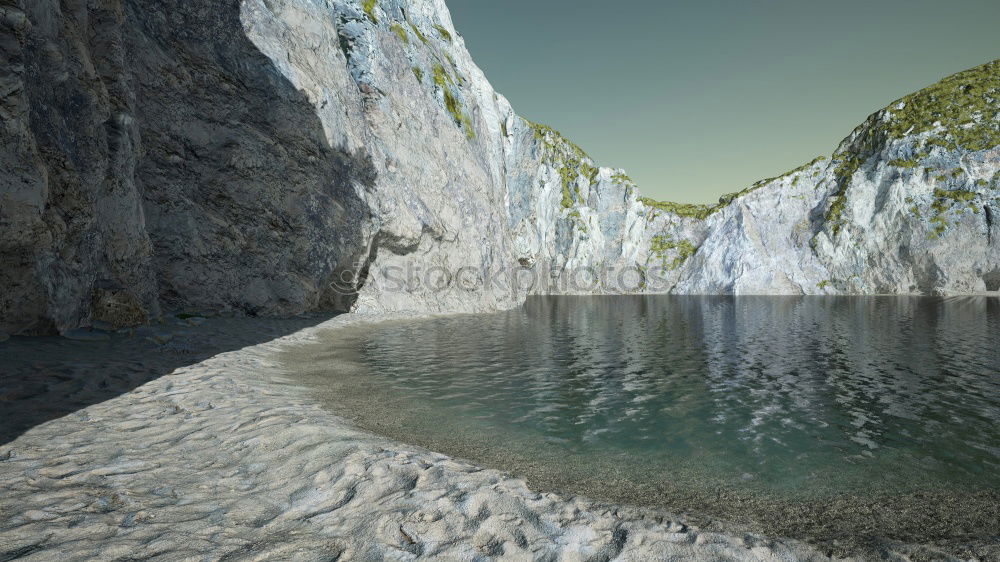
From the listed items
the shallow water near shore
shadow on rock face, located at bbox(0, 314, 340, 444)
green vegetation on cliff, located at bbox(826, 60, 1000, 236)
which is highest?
green vegetation on cliff, located at bbox(826, 60, 1000, 236)

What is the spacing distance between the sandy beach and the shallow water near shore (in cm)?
126

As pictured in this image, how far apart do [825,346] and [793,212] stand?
3596 inches

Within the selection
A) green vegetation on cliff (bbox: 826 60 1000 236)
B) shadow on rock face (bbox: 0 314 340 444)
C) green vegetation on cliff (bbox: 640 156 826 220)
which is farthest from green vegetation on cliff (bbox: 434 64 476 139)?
green vegetation on cliff (bbox: 826 60 1000 236)

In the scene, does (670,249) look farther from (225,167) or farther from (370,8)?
(225,167)

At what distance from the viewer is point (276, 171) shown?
2756cm

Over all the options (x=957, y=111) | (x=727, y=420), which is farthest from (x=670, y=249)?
(x=727, y=420)

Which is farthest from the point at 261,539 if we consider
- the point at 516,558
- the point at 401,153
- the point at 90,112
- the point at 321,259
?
the point at 401,153

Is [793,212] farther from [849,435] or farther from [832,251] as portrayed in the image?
[849,435]

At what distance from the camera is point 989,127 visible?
79.4m

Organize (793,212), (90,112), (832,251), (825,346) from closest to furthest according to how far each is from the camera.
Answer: (90,112)
(825,346)
(832,251)
(793,212)

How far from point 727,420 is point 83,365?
56.1ft

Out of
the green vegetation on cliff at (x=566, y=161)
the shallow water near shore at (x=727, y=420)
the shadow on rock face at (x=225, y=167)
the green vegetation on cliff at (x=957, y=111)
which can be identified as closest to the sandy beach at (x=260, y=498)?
the shallow water near shore at (x=727, y=420)

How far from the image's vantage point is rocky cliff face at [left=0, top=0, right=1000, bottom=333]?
14.0 m

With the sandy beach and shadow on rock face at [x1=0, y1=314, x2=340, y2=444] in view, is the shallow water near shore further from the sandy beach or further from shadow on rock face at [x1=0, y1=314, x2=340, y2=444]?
shadow on rock face at [x1=0, y1=314, x2=340, y2=444]
